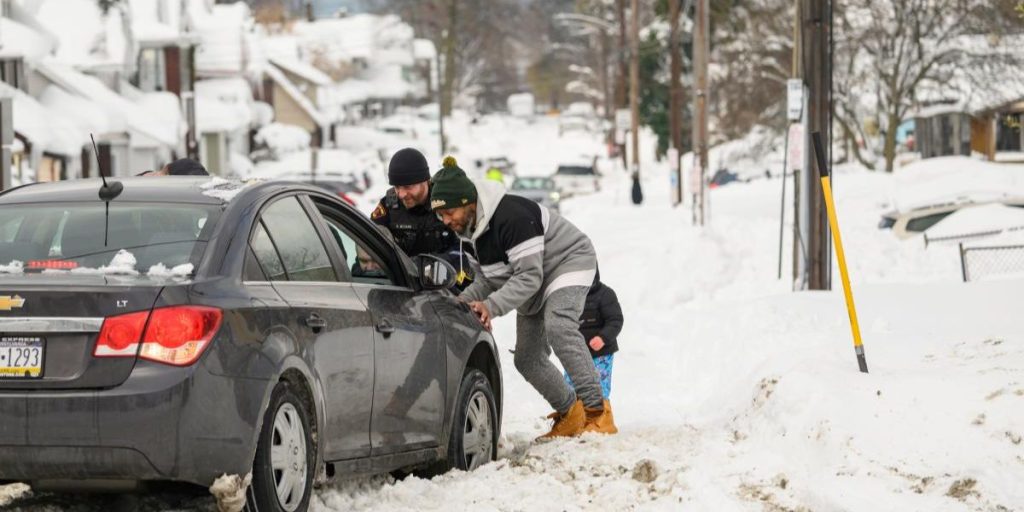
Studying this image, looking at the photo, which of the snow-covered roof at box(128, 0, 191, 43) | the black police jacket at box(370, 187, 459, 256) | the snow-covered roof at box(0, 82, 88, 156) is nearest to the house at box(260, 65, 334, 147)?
the snow-covered roof at box(128, 0, 191, 43)

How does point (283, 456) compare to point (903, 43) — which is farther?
point (903, 43)

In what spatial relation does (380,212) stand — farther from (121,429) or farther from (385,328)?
(121,429)

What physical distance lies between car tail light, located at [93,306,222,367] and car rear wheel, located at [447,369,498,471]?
274 cm

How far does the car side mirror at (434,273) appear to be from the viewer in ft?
26.9

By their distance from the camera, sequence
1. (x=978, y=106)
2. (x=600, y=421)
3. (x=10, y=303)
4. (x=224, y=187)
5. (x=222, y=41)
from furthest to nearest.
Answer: (x=222, y=41) < (x=978, y=106) < (x=600, y=421) < (x=224, y=187) < (x=10, y=303)

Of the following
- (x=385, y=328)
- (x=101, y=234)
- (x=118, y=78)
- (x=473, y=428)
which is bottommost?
(x=473, y=428)

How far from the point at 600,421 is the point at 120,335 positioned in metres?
4.72

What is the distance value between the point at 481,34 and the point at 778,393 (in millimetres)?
119562

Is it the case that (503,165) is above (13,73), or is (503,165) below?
below

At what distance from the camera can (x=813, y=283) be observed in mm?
18328

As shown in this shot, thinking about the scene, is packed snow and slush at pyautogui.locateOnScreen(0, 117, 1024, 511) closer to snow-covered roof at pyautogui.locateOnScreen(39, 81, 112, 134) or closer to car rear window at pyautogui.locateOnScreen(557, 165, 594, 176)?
snow-covered roof at pyautogui.locateOnScreen(39, 81, 112, 134)

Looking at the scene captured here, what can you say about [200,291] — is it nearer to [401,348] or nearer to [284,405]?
[284,405]

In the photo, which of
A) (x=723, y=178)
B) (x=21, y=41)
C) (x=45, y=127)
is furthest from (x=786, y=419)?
(x=723, y=178)

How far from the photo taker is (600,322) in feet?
36.5
